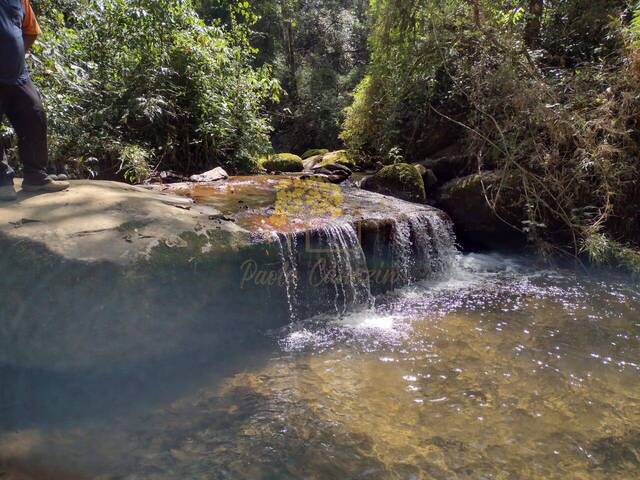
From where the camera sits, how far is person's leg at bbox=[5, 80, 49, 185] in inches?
139

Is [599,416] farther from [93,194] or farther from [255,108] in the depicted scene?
[255,108]

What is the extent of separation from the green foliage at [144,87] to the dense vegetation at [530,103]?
3.18 meters

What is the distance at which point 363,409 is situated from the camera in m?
3.10

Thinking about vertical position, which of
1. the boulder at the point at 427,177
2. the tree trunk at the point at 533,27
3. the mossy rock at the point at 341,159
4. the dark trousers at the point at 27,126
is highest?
the tree trunk at the point at 533,27

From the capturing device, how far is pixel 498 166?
23.6 ft

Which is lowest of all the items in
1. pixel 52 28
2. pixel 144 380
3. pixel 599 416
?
pixel 599 416

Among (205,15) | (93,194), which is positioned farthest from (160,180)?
(205,15)

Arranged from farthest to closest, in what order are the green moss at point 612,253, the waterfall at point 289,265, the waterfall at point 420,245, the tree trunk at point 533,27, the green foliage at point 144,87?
1. the tree trunk at point 533,27
2. the green foliage at point 144,87
3. the green moss at point 612,253
4. the waterfall at point 420,245
5. the waterfall at point 289,265

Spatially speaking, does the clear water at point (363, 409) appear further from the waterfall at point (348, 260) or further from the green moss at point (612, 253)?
the green moss at point (612, 253)

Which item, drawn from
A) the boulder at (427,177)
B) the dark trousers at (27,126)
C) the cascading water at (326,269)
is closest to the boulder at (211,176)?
the cascading water at (326,269)

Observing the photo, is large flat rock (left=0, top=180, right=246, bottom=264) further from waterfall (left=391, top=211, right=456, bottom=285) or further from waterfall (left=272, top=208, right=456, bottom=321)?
waterfall (left=391, top=211, right=456, bottom=285)

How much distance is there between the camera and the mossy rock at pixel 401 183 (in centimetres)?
773

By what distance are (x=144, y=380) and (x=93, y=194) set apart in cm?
190

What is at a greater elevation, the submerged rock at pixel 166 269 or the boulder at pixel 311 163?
the boulder at pixel 311 163
